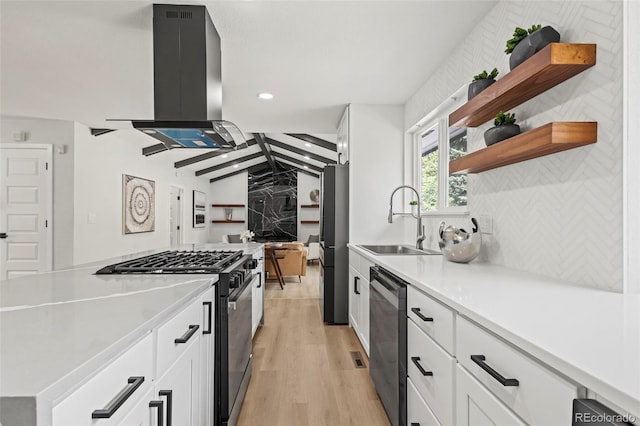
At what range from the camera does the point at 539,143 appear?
54.7 inches

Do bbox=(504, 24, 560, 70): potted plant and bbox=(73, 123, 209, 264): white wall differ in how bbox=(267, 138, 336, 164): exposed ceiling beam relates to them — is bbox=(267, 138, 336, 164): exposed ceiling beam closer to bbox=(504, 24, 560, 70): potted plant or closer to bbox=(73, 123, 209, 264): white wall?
bbox=(73, 123, 209, 264): white wall

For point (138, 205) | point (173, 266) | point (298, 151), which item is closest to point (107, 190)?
point (138, 205)

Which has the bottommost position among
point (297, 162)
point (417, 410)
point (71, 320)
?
point (417, 410)

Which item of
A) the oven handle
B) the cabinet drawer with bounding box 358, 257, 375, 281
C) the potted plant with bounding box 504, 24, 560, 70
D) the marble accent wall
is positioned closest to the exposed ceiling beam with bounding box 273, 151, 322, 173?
the marble accent wall

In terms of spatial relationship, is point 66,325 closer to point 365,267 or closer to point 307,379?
point 307,379

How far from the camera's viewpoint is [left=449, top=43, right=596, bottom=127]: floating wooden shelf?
131cm

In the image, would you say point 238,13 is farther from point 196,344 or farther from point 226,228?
point 226,228

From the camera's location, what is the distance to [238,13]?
6.96 feet

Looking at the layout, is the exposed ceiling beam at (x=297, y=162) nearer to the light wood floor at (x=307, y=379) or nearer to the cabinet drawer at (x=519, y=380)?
the light wood floor at (x=307, y=379)

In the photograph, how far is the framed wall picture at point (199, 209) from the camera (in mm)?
9403

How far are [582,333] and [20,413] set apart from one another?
1.07 meters

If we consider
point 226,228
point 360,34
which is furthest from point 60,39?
point 226,228

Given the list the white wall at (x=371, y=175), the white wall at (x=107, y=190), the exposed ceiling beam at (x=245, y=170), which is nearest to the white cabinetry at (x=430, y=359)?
the white wall at (x=371, y=175)

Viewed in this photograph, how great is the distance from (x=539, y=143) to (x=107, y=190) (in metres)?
5.73
